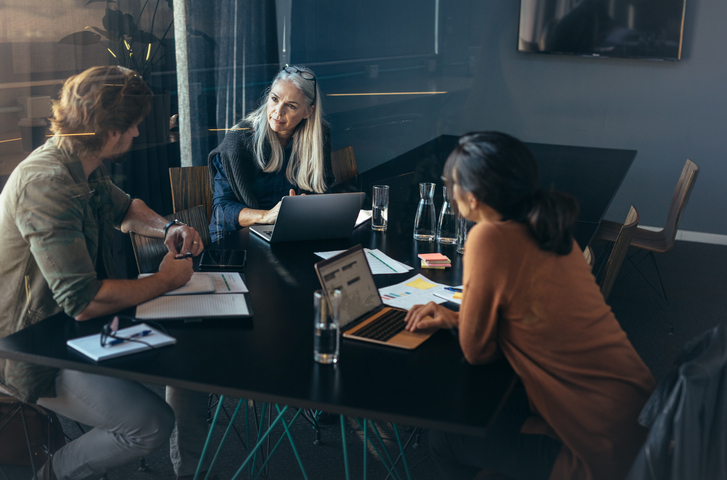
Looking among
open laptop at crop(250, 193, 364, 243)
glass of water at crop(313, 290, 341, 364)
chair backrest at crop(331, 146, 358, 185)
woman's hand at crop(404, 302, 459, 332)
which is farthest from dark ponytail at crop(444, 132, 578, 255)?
chair backrest at crop(331, 146, 358, 185)

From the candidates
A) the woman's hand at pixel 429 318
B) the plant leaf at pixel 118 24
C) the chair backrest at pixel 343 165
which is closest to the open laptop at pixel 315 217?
the woman's hand at pixel 429 318

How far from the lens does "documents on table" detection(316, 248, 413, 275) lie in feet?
6.79

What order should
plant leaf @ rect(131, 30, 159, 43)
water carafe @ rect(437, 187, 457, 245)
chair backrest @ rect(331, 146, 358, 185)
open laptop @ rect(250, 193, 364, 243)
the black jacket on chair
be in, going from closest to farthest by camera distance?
the black jacket on chair, open laptop @ rect(250, 193, 364, 243), water carafe @ rect(437, 187, 457, 245), plant leaf @ rect(131, 30, 159, 43), chair backrest @ rect(331, 146, 358, 185)

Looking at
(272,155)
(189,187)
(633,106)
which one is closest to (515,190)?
(272,155)

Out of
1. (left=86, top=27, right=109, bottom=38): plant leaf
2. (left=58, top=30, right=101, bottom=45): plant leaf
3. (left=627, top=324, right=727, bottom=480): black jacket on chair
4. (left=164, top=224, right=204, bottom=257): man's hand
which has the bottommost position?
(left=627, top=324, right=727, bottom=480): black jacket on chair

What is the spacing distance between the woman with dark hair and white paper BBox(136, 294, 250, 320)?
2.01ft

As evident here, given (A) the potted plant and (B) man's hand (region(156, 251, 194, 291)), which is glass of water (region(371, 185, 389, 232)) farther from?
(A) the potted plant

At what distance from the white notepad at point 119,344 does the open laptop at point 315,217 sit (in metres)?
0.81

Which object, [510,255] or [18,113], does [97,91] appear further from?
[510,255]

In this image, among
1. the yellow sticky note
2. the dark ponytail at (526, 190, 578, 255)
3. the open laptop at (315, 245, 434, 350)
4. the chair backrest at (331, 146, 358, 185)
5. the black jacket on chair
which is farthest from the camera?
the chair backrest at (331, 146, 358, 185)

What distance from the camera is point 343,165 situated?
385cm

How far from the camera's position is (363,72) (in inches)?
193

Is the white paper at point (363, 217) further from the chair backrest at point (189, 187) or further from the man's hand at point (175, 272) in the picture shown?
the man's hand at point (175, 272)

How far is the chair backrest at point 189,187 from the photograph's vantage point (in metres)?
2.92
